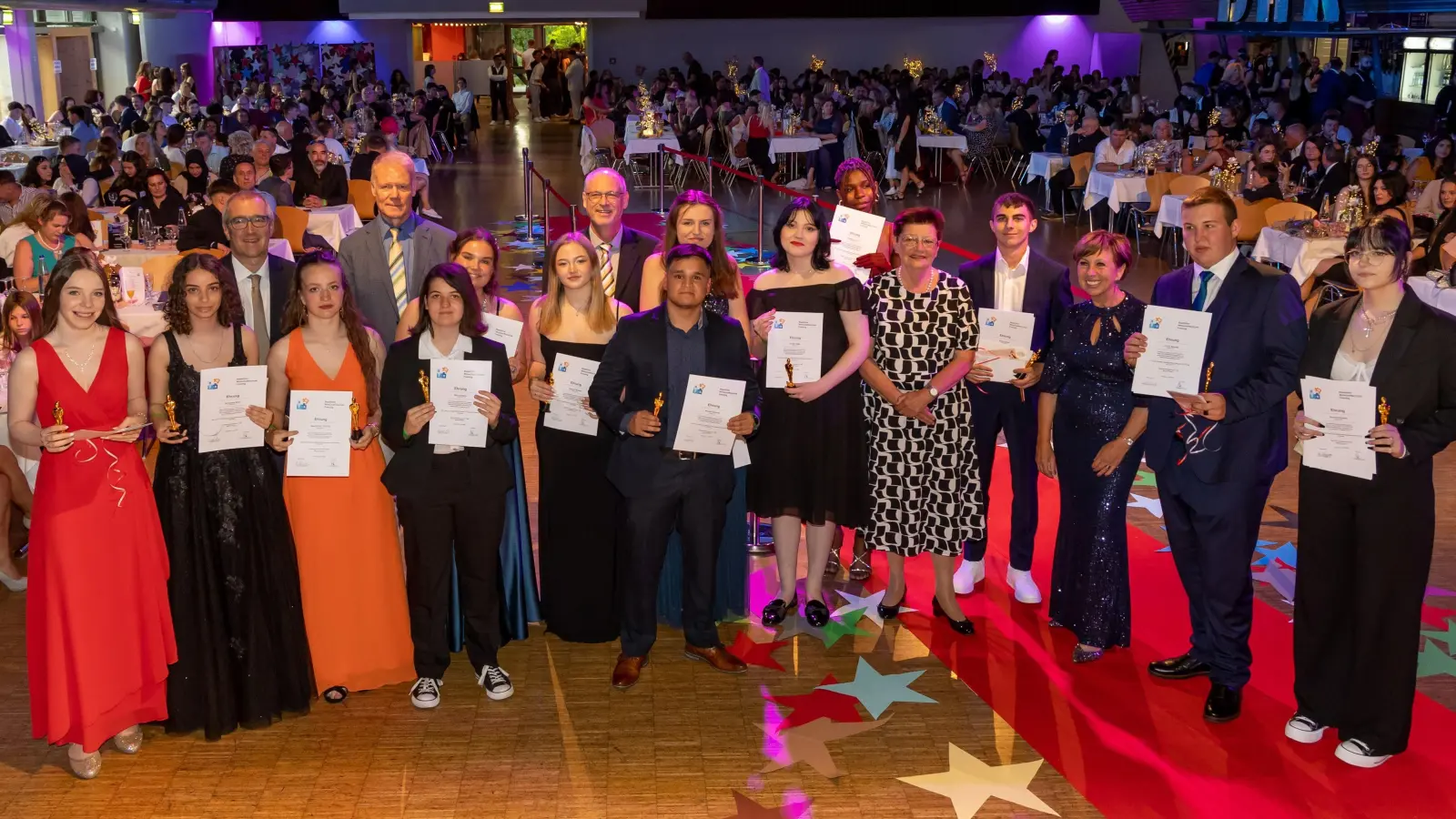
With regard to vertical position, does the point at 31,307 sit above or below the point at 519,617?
above

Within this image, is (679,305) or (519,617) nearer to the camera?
(679,305)

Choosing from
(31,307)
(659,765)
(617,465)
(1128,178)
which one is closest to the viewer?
(659,765)

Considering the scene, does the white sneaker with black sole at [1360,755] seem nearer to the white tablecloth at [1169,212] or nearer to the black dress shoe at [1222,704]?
the black dress shoe at [1222,704]

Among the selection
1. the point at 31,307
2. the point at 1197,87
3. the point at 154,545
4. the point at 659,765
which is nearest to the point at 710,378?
the point at 659,765

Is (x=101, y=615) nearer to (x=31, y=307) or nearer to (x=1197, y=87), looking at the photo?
(x=31, y=307)

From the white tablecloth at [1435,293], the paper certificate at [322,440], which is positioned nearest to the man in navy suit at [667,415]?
the paper certificate at [322,440]

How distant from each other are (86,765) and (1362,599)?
12.6 ft

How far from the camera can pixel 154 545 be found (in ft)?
12.9

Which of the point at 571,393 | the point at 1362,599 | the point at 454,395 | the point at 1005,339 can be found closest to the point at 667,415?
the point at 571,393

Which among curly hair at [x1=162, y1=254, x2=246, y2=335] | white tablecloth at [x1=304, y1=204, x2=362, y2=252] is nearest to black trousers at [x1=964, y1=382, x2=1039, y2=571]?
curly hair at [x1=162, y1=254, x2=246, y2=335]

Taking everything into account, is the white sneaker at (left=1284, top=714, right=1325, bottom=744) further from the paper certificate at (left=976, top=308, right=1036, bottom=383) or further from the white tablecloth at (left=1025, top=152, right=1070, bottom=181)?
the white tablecloth at (left=1025, top=152, right=1070, bottom=181)

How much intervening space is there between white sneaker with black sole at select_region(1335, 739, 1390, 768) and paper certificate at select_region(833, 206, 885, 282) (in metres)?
2.42

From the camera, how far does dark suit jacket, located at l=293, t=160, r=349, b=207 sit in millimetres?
11266

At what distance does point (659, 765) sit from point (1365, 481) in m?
2.28
